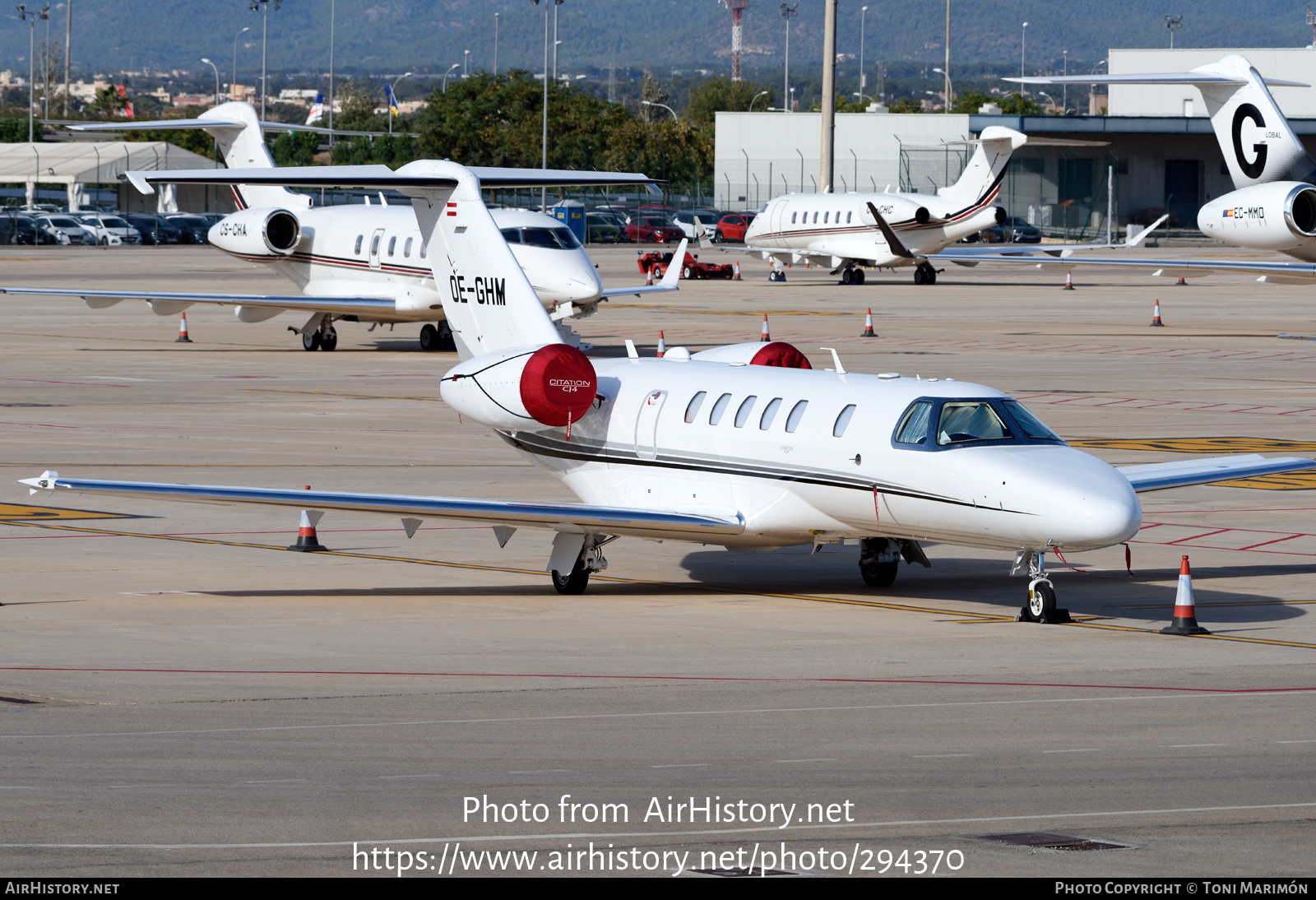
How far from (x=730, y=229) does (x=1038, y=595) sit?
9780 cm

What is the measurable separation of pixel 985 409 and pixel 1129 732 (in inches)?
214

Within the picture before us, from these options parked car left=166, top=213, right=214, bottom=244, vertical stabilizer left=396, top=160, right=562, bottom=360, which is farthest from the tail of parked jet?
parked car left=166, top=213, right=214, bottom=244

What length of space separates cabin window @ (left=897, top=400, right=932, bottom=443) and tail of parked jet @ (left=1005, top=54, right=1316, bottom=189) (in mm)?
23793

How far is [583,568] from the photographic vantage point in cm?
1897

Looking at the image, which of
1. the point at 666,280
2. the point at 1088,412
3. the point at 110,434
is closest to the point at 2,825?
the point at 110,434

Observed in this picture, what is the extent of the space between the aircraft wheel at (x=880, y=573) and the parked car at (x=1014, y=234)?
96.5 m

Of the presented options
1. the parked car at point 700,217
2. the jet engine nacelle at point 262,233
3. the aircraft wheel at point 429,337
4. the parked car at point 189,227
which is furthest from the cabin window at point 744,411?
the parked car at point 189,227

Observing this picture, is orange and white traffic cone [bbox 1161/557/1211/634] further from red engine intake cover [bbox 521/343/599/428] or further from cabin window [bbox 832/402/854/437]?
red engine intake cover [bbox 521/343/599/428]

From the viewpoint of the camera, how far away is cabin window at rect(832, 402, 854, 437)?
1788 cm

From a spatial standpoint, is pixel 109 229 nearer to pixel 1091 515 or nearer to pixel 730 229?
pixel 730 229

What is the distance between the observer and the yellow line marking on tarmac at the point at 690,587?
16.5 m

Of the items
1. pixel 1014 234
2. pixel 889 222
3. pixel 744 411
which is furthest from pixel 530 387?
pixel 1014 234

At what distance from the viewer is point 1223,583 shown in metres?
19.2
